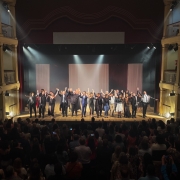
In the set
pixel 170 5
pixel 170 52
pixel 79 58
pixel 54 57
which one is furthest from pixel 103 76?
pixel 170 5

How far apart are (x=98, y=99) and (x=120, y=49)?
4153 millimetres

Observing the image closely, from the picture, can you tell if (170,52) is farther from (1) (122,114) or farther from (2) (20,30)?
(2) (20,30)

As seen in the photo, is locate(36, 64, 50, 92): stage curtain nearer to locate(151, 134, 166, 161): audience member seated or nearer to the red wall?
the red wall

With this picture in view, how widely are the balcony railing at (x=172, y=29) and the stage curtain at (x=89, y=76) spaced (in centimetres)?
513

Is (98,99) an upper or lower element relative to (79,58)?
lower

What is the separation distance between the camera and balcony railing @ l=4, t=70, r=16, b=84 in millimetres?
15719

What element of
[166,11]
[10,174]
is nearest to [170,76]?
[166,11]

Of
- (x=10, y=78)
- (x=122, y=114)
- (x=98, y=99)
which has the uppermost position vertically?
(x=10, y=78)

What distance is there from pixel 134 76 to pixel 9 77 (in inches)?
346

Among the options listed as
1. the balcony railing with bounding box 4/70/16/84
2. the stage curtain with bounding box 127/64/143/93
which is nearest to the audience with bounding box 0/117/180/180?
the balcony railing with bounding box 4/70/16/84

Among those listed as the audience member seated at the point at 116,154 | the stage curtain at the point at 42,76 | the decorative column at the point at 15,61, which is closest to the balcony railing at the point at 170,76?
the stage curtain at the point at 42,76

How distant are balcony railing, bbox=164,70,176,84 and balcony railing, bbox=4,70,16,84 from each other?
31.5 feet

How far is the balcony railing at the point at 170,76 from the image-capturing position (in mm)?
15695

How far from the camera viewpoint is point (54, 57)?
19344 millimetres
